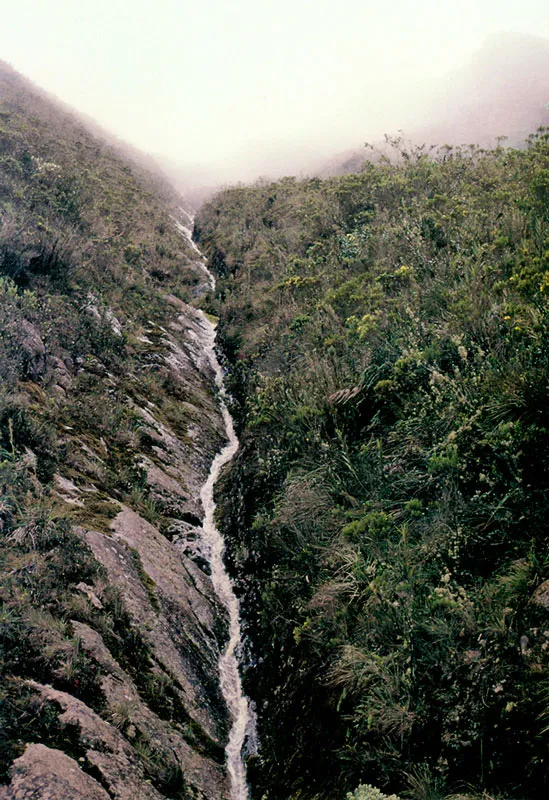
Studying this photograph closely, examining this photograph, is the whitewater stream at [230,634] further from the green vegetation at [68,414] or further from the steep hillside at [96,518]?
the green vegetation at [68,414]

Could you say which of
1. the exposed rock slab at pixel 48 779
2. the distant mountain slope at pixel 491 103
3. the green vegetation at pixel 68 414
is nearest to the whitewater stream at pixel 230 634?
the green vegetation at pixel 68 414

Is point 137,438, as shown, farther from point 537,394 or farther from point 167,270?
point 167,270

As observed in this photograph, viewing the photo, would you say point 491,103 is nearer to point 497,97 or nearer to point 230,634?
point 497,97

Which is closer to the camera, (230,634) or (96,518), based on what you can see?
(96,518)

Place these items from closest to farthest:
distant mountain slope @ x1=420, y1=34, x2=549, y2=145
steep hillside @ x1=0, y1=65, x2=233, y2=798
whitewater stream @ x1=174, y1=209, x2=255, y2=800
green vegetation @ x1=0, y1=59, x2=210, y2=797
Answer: steep hillside @ x1=0, y1=65, x2=233, y2=798
green vegetation @ x1=0, y1=59, x2=210, y2=797
whitewater stream @ x1=174, y1=209, x2=255, y2=800
distant mountain slope @ x1=420, y1=34, x2=549, y2=145

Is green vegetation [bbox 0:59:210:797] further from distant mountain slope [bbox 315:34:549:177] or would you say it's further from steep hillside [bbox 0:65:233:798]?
distant mountain slope [bbox 315:34:549:177]

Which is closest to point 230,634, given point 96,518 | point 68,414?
point 96,518

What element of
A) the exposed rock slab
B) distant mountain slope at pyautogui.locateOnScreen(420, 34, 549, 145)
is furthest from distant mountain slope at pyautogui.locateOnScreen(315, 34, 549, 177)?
the exposed rock slab
